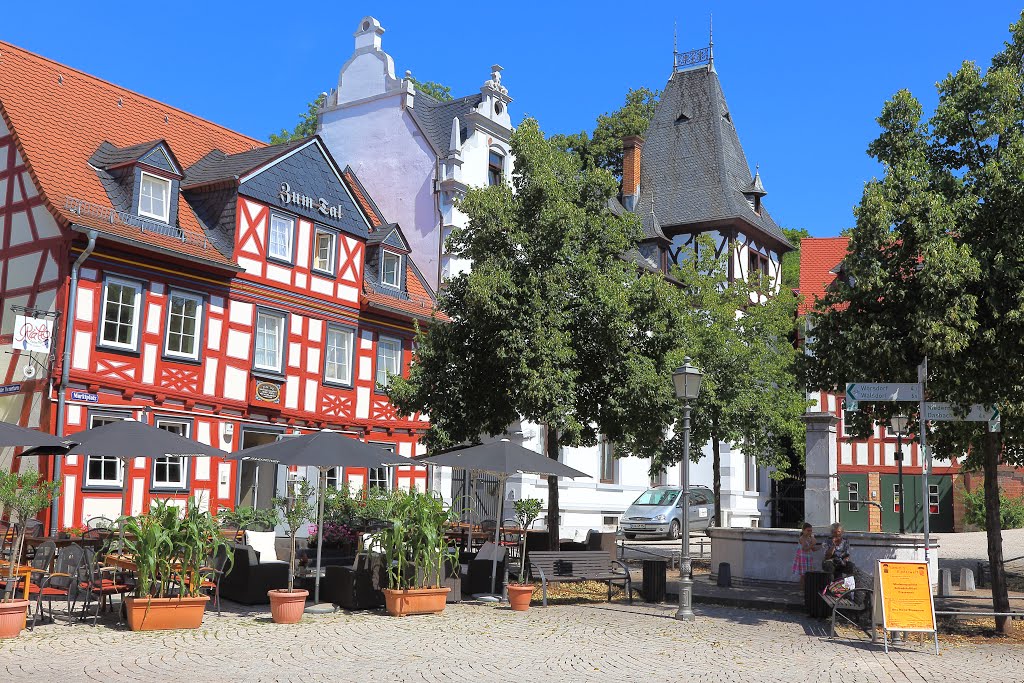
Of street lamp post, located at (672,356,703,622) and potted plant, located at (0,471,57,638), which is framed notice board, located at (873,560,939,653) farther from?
potted plant, located at (0,471,57,638)

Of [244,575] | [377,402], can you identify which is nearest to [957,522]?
[377,402]

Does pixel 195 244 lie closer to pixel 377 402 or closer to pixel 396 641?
pixel 377 402

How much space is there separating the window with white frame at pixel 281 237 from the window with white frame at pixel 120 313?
3932 mm

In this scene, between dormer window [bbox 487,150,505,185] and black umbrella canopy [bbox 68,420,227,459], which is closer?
black umbrella canopy [bbox 68,420,227,459]

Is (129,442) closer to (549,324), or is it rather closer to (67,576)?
(67,576)

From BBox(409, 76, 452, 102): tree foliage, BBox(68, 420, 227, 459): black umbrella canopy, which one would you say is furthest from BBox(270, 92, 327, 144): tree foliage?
BBox(68, 420, 227, 459): black umbrella canopy

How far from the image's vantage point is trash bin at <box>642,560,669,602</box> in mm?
15836

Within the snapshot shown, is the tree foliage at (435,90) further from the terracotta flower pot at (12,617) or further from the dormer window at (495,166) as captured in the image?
the terracotta flower pot at (12,617)

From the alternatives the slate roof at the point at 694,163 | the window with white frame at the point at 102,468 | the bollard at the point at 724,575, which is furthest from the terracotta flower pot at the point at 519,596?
the slate roof at the point at 694,163

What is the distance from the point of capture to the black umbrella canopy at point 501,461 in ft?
50.5

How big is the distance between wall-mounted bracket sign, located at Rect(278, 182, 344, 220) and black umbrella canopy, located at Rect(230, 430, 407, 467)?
12463mm

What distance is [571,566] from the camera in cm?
1515

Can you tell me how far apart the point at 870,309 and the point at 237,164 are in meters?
16.4

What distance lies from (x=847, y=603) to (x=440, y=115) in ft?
80.3
